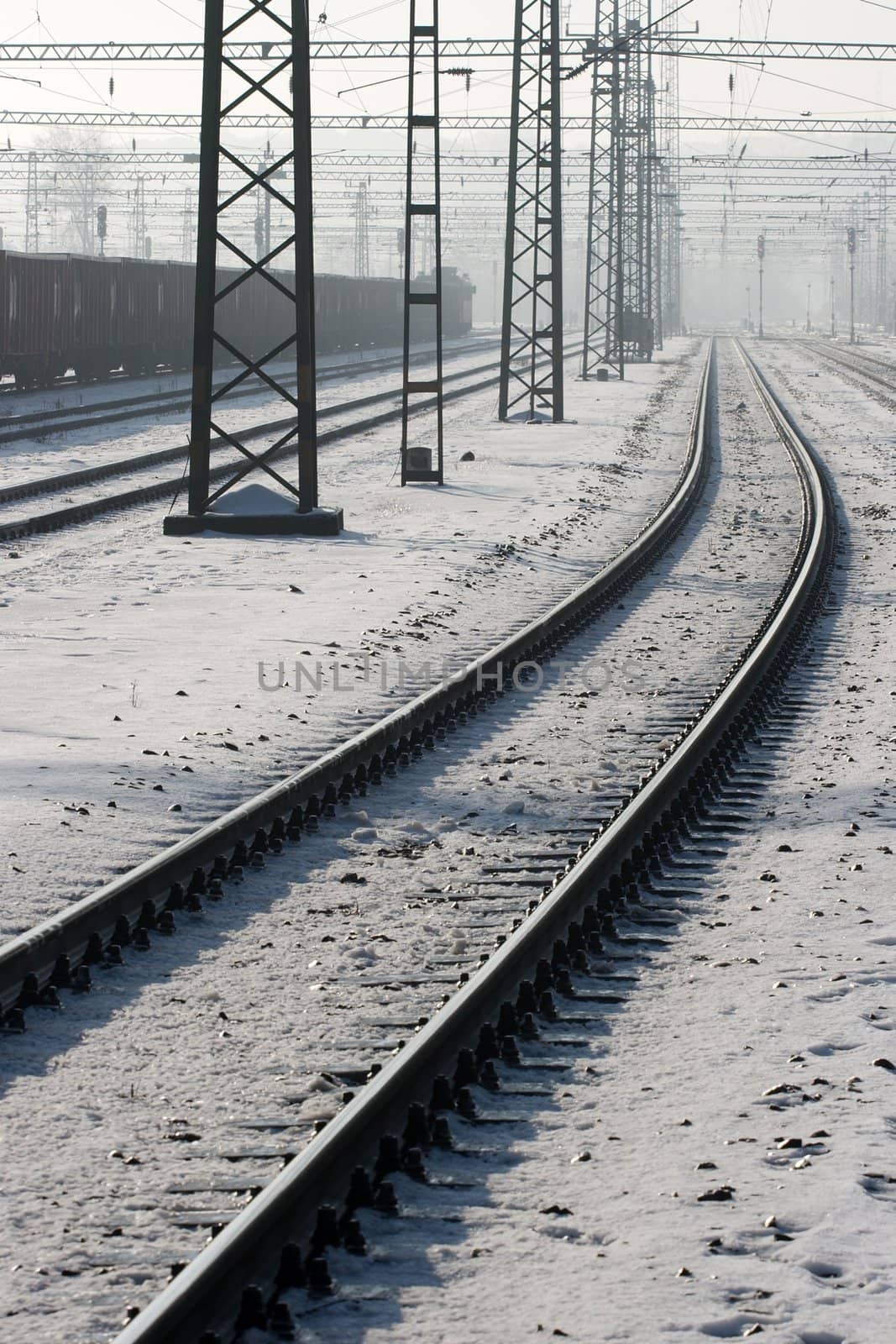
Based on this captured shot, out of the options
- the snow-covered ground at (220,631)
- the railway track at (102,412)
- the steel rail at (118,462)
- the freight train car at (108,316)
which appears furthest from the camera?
the freight train car at (108,316)

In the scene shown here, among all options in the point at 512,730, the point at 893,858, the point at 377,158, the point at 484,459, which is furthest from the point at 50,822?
the point at 377,158

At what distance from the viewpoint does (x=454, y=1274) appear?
13.2 feet

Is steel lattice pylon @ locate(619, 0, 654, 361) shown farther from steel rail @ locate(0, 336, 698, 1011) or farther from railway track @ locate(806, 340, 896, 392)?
steel rail @ locate(0, 336, 698, 1011)

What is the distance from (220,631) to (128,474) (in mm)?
12143

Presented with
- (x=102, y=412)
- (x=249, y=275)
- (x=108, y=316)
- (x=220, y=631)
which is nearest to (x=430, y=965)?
(x=220, y=631)

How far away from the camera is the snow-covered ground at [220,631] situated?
8.12m

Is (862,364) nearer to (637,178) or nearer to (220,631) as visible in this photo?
(637,178)

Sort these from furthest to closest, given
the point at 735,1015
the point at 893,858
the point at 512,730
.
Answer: the point at 512,730 → the point at 893,858 → the point at 735,1015

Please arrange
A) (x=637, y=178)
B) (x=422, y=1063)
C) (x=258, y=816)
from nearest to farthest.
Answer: (x=422, y=1063) < (x=258, y=816) < (x=637, y=178)

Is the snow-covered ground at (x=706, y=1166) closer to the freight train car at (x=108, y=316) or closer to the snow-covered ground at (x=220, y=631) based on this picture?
the snow-covered ground at (x=220, y=631)

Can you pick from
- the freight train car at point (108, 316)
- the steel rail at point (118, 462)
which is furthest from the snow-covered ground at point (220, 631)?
the freight train car at point (108, 316)

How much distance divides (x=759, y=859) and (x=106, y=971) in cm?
282

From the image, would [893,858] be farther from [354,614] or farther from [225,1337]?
[354,614]

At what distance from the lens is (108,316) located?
140 ft
